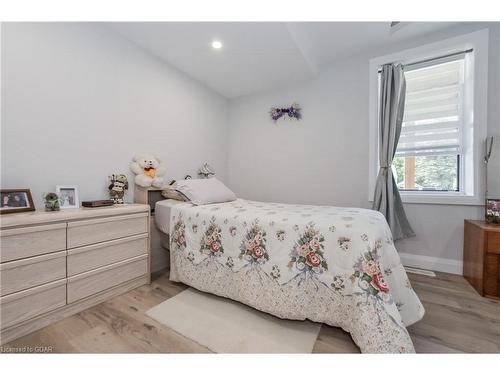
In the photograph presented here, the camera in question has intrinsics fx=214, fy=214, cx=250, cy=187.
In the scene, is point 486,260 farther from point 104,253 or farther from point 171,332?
point 104,253

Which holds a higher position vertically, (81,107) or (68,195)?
(81,107)

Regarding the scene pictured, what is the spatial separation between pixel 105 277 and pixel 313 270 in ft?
5.09

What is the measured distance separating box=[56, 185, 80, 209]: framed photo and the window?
10.9ft

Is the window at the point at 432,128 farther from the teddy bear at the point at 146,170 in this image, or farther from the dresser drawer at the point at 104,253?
the dresser drawer at the point at 104,253

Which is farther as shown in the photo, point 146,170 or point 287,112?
point 287,112

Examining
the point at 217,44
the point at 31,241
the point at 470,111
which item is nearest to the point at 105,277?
the point at 31,241

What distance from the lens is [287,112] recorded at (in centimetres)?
308

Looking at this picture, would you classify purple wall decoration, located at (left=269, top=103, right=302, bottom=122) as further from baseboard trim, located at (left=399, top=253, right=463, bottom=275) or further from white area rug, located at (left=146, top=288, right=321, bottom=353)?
white area rug, located at (left=146, top=288, right=321, bottom=353)

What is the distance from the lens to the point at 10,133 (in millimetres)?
1526

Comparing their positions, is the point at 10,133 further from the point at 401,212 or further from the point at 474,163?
the point at 474,163

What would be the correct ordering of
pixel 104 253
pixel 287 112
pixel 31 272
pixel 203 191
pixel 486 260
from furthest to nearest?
1. pixel 287 112
2. pixel 203 191
3. pixel 486 260
4. pixel 104 253
5. pixel 31 272

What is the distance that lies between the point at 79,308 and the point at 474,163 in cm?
365

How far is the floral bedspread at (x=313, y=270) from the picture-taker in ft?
3.68
